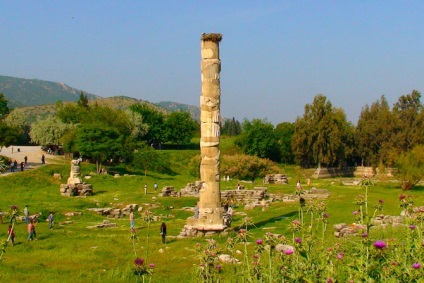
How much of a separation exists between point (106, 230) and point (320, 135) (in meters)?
42.9

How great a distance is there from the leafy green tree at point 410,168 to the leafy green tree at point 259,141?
115 ft

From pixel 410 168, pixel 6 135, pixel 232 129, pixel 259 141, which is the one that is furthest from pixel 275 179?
pixel 232 129

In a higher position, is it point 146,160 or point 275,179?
point 146,160

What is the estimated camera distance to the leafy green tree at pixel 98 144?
51.4m

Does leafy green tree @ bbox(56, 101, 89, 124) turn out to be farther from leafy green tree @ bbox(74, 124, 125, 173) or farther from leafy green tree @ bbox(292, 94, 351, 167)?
leafy green tree @ bbox(292, 94, 351, 167)

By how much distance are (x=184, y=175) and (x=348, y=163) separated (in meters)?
25.8

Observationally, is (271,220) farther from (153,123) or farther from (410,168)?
(153,123)

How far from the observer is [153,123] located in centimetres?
8875

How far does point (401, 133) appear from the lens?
2457 inches

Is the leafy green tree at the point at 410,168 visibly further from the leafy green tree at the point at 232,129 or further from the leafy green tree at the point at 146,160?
the leafy green tree at the point at 232,129

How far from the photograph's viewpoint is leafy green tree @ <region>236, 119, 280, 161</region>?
2977 inches

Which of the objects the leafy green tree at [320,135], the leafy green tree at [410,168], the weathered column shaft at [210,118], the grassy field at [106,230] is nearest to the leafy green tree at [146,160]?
the grassy field at [106,230]

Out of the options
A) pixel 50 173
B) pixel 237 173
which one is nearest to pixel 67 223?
pixel 50 173

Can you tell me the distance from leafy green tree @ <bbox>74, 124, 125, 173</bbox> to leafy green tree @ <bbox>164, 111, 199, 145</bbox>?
112ft
